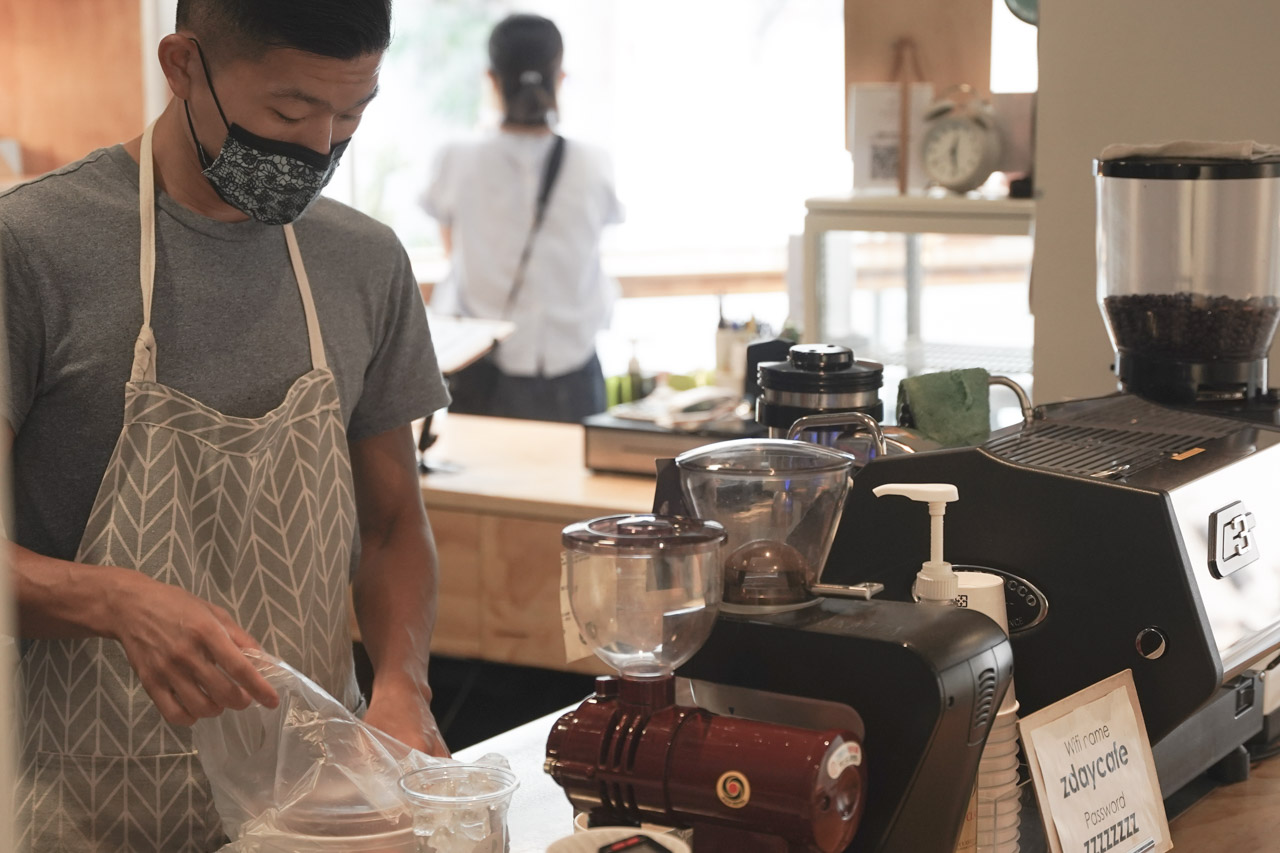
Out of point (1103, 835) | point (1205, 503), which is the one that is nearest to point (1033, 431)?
A: point (1205, 503)

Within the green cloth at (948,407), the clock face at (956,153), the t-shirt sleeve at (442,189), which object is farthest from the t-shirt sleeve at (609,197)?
the green cloth at (948,407)

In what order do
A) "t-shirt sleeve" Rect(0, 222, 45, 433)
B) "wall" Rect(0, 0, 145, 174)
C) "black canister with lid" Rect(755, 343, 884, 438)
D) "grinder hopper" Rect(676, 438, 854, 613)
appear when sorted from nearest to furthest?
"grinder hopper" Rect(676, 438, 854, 613) < "t-shirt sleeve" Rect(0, 222, 45, 433) < "black canister with lid" Rect(755, 343, 884, 438) < "wall" Rect(0, 0, 145, 174)

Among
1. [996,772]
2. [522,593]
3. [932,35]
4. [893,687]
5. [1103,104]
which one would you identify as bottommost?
[522,593]

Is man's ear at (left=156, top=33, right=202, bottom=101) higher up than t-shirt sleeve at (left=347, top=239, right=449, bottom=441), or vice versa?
man's ear at (left=156, top=33, right=202, bottom=101)

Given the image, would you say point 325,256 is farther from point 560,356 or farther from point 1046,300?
point 560,356

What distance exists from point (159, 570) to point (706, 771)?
66 centimetres

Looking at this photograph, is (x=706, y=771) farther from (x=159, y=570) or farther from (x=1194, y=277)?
(x=1194, y=277)

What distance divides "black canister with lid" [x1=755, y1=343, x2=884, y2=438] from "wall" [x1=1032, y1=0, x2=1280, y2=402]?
88cm

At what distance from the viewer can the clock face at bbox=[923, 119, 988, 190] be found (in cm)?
303

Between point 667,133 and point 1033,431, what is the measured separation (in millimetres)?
5396

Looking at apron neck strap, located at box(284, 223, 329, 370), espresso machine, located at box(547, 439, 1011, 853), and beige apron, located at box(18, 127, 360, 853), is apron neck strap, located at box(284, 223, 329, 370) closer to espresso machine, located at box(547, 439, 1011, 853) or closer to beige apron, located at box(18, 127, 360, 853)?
beige apron, located at box(18, 127, 360, 853)

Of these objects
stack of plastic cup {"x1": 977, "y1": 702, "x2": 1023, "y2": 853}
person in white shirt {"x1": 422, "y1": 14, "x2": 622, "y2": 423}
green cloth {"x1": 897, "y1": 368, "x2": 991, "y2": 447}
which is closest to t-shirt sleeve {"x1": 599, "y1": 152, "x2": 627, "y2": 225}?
person in white shirt {"x1": 422, "y1": 14, "x2": 622, "y2": 423}

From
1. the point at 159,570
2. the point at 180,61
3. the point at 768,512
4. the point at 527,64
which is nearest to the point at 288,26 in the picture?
the point at 180,61

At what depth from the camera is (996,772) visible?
3.65 ft
